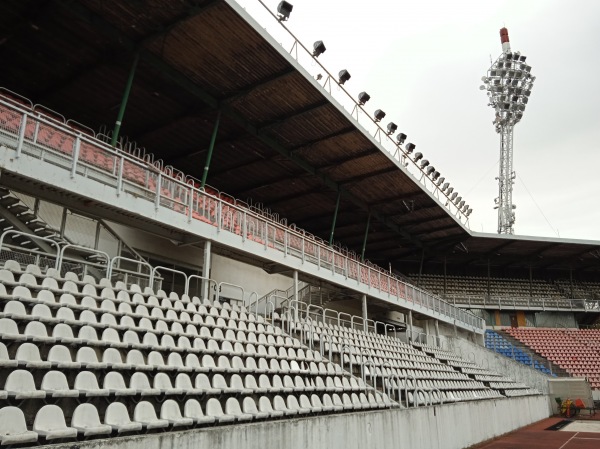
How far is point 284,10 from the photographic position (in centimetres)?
1345

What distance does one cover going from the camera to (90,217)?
1006 centimetres

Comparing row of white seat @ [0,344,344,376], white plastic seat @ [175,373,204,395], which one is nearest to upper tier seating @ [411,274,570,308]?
row of white seat @ [0,344,344,376]

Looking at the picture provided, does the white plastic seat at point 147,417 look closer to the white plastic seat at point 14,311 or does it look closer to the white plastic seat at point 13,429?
the white plastic seat at point 13,429

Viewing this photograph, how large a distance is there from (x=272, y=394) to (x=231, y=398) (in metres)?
1.32

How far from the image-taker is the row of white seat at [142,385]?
443 centimetres

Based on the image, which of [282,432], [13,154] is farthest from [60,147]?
[282,432]

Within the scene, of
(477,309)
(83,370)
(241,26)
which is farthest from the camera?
(477,309)

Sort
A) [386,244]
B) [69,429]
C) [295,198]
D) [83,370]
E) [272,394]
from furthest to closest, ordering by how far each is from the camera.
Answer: [386,244] < [295,198] < [272,394] < [83,370] < [69,429]

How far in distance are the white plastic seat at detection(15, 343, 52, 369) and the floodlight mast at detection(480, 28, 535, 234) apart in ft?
137

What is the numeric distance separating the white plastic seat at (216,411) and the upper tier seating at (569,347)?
2285 centimetres

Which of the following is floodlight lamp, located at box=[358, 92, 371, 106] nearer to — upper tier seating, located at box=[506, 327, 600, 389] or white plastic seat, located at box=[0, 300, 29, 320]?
white plastic seat, located at box=[0, 300, 29, 320]

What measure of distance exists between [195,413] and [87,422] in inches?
57.5

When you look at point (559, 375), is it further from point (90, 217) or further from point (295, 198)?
point (90, 217)

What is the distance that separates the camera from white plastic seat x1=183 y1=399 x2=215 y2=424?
5.60 metres
